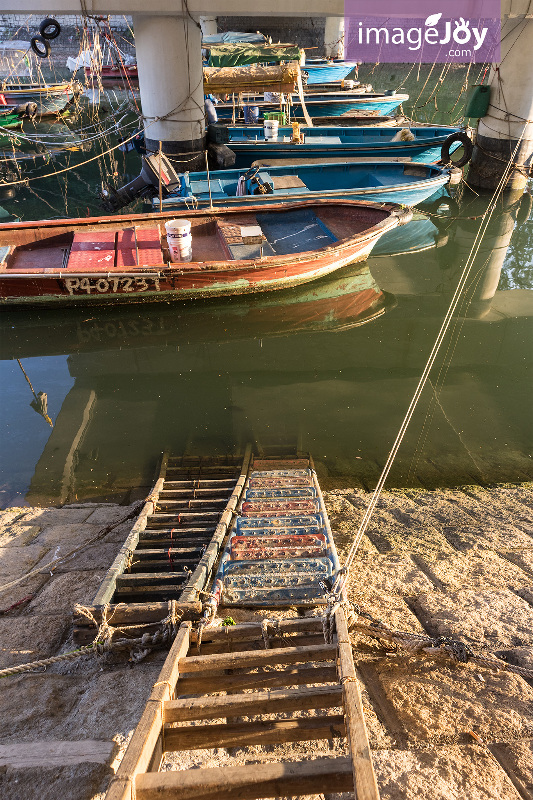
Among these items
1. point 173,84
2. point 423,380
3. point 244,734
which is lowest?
point 423,380

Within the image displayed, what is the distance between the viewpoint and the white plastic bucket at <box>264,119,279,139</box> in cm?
1459

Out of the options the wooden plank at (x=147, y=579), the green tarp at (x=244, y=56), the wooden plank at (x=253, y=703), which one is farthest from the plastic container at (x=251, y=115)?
the wooden plank at (x=253, y=703)

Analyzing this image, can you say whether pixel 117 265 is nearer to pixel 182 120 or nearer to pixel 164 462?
pixel 164 462

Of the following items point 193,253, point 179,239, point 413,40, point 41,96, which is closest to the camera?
point 179,239

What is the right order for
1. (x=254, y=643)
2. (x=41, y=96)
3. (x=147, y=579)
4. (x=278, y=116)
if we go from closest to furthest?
(x=254, y=643), (x=147, y=579), (x=278, y=116), (x=41, y=96)

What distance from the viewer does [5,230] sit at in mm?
9883

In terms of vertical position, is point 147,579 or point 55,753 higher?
point 55,753

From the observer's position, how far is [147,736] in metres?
2.15

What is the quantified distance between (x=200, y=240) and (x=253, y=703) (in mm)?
9630

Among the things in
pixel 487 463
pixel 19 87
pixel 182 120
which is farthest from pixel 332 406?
pixel 19 87

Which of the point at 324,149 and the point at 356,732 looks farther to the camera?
the point at 324,149

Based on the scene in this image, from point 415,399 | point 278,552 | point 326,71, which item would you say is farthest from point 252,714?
point 326,71

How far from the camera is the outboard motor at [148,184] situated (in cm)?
1213

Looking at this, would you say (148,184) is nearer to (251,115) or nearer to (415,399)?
(251,115)
